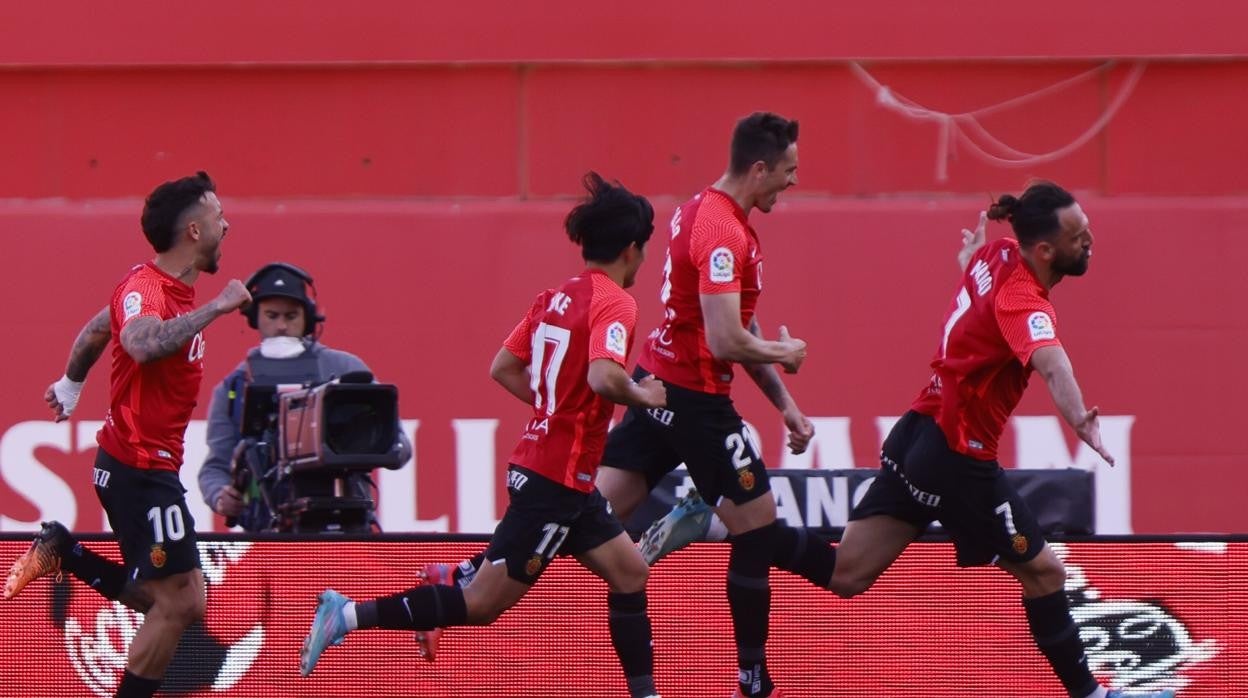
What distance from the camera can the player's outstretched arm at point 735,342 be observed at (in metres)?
6.24

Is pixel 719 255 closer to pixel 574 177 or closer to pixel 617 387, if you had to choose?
pixel 617 387

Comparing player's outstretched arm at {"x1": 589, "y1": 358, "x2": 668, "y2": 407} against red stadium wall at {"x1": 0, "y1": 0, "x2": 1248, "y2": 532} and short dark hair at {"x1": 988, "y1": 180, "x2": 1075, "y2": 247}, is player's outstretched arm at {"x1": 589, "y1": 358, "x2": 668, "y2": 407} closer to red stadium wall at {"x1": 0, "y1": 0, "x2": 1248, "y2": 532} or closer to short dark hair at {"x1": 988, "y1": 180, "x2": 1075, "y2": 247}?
short dark hair at {"x1": 988, "y1": 180, "x2": 1075, "y2": 247}

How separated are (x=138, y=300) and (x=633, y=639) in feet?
6.43

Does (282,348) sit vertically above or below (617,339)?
below

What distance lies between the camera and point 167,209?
643cm

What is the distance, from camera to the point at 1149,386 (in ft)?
34.2

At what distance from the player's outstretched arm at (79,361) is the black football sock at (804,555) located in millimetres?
2436

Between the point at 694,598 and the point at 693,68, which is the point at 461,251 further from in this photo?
the point at 694,598

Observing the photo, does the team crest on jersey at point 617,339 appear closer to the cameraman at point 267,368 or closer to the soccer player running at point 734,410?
the soccer player running at point 734,410

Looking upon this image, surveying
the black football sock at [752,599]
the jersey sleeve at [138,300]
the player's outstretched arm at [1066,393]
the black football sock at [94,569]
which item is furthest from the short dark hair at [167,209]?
the player's outstretched arm at [1066,393]

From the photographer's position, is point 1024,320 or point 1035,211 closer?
point 1024,320

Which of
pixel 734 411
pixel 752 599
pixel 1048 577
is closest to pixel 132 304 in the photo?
pixel 734 411

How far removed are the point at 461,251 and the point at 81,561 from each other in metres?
4.22

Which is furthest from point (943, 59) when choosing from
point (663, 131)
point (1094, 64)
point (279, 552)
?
point (279, 552)
